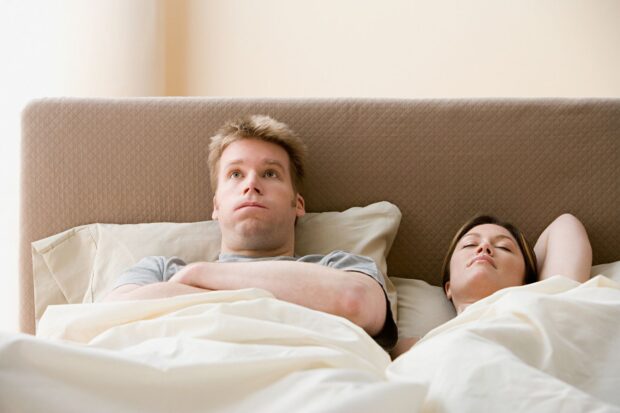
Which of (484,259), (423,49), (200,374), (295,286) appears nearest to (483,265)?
(484,259)

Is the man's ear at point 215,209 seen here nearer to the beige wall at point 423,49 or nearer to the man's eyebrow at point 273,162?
the man's eyebrow at point 273,162

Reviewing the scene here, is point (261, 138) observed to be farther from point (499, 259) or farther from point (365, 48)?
point (365, 48)

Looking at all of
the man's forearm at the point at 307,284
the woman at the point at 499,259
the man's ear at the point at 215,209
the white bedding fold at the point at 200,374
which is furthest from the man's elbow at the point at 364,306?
the man's ear at the point at 215,209

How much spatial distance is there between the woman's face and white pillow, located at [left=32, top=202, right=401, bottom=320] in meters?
0.18

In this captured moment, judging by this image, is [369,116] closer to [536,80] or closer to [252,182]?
[252,182]

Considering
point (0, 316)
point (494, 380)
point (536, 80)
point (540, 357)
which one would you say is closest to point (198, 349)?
point (494, 380)

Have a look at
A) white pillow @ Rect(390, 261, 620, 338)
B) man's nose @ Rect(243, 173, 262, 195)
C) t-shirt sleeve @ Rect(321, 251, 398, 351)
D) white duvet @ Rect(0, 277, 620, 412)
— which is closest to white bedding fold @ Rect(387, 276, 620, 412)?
white duvet @ Rect(0, 277, 620, 412)

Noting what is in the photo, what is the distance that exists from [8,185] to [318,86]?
1186 millimetres

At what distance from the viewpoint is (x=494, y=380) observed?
1.11 metres

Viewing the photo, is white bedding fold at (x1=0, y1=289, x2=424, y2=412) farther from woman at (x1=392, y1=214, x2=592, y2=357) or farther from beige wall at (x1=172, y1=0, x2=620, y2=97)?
beige wall at (x1=172, y1=0, x2=620, y2=97)

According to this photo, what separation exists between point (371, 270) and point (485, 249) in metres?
0.27

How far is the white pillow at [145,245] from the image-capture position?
80.5 inches

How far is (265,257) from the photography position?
1.95 m

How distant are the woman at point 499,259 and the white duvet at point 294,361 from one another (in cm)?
33
